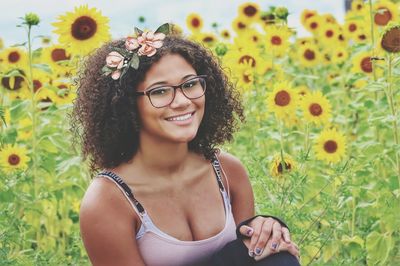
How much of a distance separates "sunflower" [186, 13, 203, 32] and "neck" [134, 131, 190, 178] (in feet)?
11.6

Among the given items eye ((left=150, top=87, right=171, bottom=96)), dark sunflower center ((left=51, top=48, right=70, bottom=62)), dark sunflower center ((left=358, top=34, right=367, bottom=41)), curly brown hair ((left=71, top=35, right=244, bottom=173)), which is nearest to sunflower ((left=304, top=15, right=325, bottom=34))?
dark sunflower center ((left=358, top=34, right=367, bottom=41))

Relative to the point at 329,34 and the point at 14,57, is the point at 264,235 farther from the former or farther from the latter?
the point at 329,34

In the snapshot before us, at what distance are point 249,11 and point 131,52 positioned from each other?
3065 millimetres

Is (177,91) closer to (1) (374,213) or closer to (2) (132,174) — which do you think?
(2) (132,174)

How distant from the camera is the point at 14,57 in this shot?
4.45 meters

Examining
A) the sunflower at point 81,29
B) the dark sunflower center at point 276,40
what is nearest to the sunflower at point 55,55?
the sunflower at point 81,29

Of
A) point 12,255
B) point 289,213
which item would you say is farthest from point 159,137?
point 12,255

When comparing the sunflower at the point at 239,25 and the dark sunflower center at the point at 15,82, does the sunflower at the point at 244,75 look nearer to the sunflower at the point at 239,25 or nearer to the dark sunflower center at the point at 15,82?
the dark sunflower center at the point at 15,82

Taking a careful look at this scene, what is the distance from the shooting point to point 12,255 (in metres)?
3.32

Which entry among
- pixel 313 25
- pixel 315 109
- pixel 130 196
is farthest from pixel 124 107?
A: pixel 313 25

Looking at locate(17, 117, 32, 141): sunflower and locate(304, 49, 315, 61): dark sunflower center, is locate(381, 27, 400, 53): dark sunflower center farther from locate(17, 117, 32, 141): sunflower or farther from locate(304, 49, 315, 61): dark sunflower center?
locate(304, 49, 315, 61): dark sunflower center

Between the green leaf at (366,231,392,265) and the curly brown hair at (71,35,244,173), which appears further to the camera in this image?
the green leaf at (366,231,392,265)

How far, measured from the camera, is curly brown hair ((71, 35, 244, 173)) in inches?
99.9

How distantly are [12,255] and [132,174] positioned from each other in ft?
2.99
